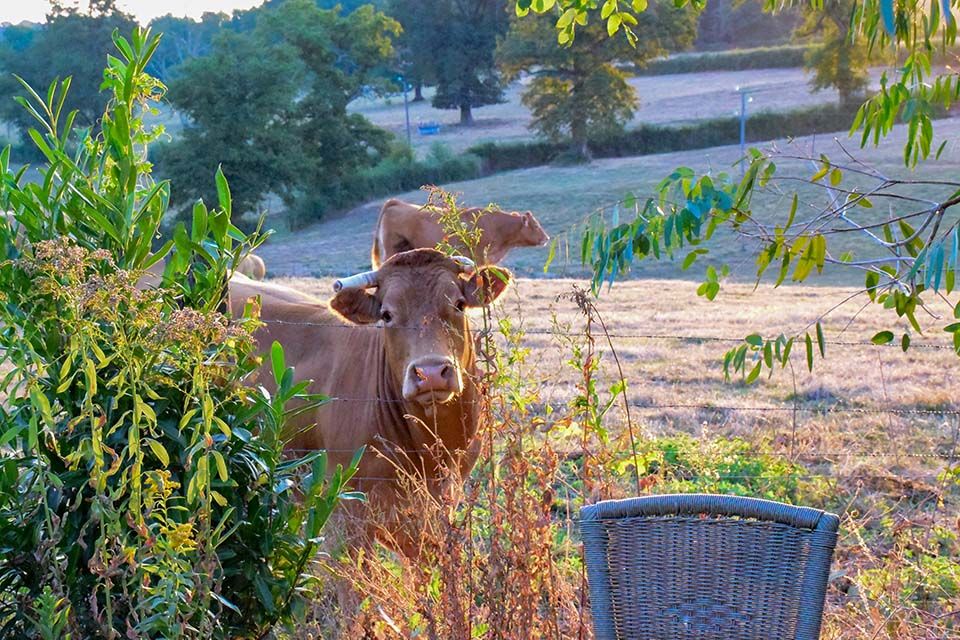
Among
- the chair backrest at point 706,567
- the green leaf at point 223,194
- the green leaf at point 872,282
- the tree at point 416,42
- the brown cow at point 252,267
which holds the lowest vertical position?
the brown cow at point 252,267

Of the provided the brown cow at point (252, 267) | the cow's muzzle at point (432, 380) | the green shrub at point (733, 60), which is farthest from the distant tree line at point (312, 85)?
the cow's muzzle at point (432, 380)

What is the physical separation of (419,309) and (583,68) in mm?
50055

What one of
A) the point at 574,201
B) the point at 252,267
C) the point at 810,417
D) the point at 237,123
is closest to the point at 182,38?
the point at 237,123

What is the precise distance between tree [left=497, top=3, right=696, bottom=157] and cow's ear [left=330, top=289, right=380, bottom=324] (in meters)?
47.5

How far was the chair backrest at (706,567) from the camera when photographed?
303 cm

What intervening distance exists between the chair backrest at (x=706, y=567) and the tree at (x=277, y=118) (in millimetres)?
41048

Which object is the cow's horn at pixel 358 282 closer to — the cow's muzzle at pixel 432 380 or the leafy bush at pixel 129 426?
the cow's muzzle at pixel 432 380

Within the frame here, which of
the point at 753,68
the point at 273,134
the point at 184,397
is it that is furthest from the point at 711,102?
the point at 184,397

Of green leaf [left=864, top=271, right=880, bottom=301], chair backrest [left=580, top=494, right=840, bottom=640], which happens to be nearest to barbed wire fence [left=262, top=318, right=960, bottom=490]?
chair backrest [left=580, top=494, right=840, bottom=640]

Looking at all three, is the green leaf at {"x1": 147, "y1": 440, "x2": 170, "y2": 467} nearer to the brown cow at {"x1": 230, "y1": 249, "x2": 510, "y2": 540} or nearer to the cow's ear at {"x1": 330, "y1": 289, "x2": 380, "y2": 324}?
the brown cow at {"x1": 230, "y1": 249, "x2": 510, "y2": 540}

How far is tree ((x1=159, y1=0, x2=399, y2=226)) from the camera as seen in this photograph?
45000 millimetres

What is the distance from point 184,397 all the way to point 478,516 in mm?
2181

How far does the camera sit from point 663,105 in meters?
64.6

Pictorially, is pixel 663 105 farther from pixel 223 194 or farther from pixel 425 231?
pixel 223 194
